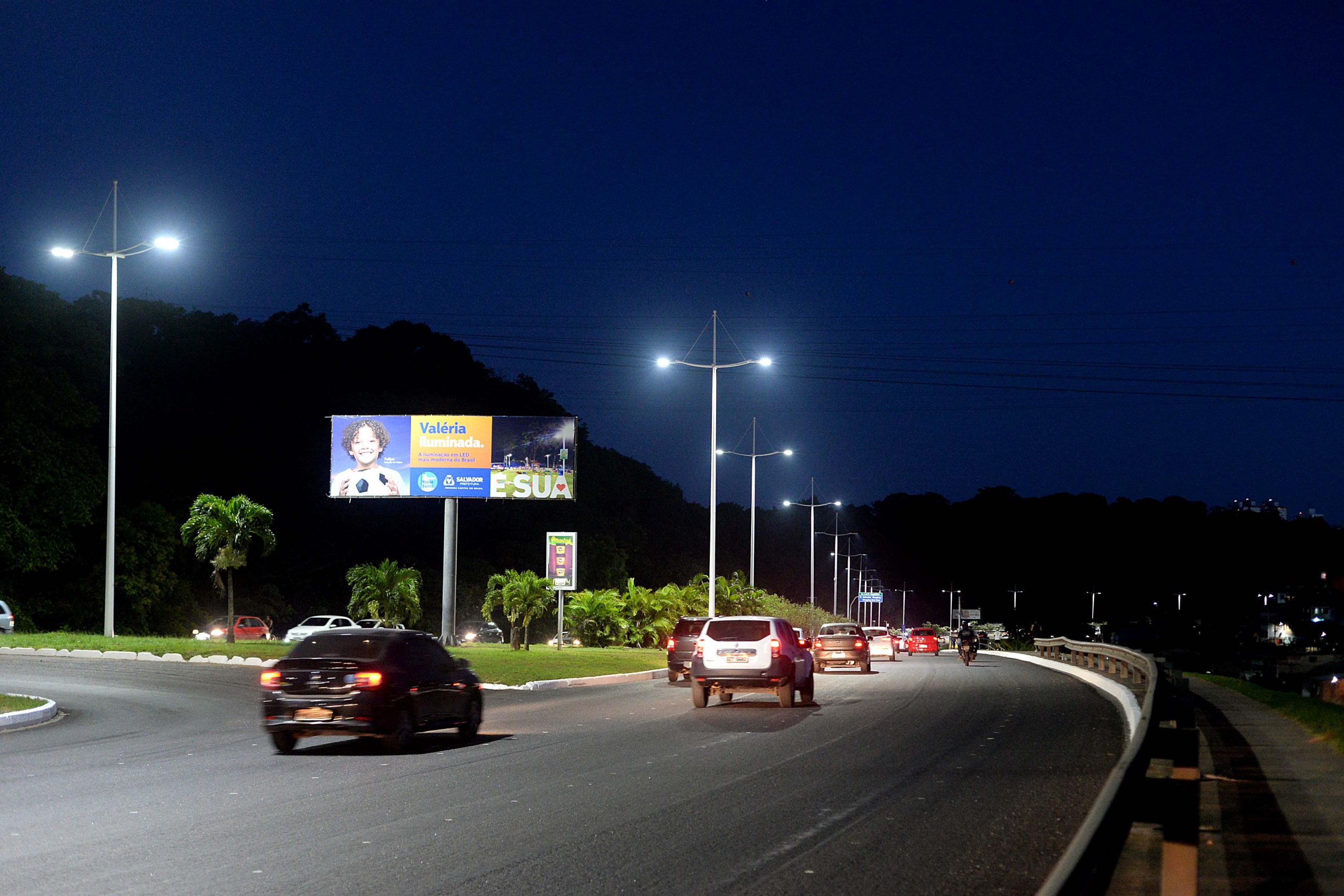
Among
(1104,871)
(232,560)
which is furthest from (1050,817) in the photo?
(232,560)

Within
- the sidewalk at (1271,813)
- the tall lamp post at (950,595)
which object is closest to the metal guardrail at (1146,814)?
the sidewalk at (1271,813)

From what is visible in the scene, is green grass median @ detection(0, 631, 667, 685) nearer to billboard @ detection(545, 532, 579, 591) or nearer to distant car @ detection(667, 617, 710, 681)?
distant car @ detection(667, 617, 710, 681)

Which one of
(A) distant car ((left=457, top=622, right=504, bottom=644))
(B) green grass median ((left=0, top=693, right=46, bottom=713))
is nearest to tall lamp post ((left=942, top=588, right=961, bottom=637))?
(A) distant car ((left=457, top=622, right=504, bottom=644))

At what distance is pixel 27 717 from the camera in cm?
1944

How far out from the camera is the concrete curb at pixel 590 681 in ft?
97.0

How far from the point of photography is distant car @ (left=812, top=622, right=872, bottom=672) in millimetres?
39594

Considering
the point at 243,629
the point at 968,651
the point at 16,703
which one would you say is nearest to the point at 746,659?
the point at 16,703

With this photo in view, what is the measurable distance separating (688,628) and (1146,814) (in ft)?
88.1

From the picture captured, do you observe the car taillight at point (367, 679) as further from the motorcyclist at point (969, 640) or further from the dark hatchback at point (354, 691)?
the motorcyclist at point (969, 640)

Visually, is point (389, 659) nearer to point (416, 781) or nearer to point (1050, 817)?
point (416, 781)

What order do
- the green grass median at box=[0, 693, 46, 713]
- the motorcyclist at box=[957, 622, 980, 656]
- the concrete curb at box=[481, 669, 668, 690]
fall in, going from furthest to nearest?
the motorcyclist at box=[957, 622, 980, 656]
the concrete curb at box=[481, 669, 668, 690]
the green grass median at box=[0, 693, 46, 713]

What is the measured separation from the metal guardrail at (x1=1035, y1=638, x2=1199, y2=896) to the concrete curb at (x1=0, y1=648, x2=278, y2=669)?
28039 mm

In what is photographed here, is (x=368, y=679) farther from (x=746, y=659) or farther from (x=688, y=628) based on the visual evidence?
(x=688, y=628)

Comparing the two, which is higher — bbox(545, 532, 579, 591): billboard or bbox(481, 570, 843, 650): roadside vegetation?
bbox(545, 532, 579, 591): billboard
